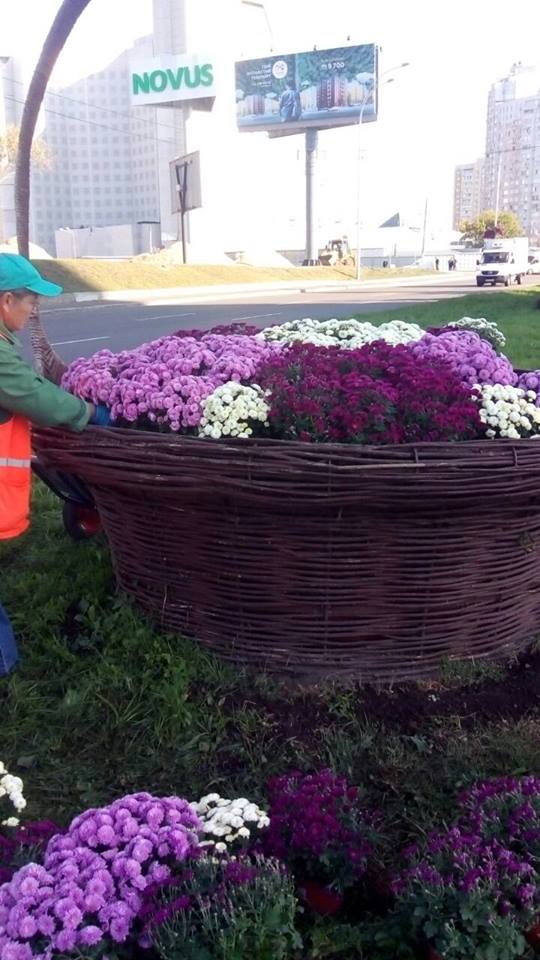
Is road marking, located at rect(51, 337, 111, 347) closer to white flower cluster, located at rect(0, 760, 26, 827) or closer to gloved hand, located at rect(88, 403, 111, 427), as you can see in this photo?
gloved hand, located at rect(88, 403, 111, 427)

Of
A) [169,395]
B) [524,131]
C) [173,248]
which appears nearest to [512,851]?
[169,395]

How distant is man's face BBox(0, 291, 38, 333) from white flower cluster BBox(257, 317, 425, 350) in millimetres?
1086

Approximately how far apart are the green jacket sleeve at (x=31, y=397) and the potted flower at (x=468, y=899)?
1.52 metres

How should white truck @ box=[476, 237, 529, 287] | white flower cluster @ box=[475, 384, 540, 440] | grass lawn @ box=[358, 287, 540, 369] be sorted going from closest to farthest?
1. white flower cluster @ box=[475, 384, 540, 440]
2. grass lawn @ box=[358, 287, 540, 369]
3. white truck @ box=[476, 237, 529, 287]

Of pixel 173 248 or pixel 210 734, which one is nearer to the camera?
pixel 210 734

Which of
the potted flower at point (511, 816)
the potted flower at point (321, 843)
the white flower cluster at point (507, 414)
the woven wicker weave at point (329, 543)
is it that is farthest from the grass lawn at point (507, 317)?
the potted flower at point (321, 843)

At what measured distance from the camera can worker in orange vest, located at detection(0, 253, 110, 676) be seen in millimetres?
2533

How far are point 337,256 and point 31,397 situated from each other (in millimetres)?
55760

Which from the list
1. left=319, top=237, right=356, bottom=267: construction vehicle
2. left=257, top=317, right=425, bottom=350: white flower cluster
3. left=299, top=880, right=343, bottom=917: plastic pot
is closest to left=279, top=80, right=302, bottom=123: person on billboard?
left=319, top=237, right=356, bottom=267: construction vehicle

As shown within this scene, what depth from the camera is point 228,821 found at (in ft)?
5.72

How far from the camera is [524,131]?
109188 mm

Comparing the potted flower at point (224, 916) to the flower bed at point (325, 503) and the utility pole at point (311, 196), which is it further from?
the utility pole at point (311, 196)

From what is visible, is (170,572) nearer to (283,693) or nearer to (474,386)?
(283,693)

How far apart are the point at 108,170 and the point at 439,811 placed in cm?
8607
